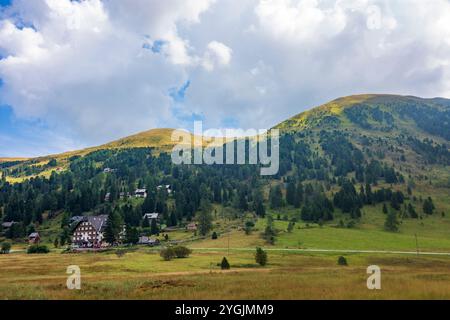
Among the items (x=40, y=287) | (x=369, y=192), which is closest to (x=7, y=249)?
(x=40, y=287)

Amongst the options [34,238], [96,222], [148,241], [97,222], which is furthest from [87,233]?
[148,241]

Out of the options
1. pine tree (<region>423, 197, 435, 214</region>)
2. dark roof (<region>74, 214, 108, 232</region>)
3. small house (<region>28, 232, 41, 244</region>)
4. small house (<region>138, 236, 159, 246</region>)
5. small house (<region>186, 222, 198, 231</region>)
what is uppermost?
pine tree (<region>423, 197, 435, 214</region>)

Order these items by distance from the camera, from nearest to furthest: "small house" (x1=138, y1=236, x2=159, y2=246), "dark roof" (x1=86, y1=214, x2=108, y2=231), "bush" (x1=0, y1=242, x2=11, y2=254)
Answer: "bush" (x1=0, y1=242, x2=11, y2=254), "small house" (x1=138, y1=236, x2=159, y2=246), "dark roof" (x1=86, y1=214, x2=108, y2=231)

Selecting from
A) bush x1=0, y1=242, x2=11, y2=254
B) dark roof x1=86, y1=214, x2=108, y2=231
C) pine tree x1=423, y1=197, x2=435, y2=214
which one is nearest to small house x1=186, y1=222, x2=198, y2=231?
dark roof x1=86, y1=214, x2=108, y2=231

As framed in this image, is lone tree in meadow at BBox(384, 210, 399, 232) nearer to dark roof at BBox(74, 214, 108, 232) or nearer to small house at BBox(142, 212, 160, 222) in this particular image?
small house at BBox(142, 212, 160, 222)

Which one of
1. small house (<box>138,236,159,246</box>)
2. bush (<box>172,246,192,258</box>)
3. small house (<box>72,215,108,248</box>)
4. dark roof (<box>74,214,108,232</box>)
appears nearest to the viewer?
bush (<box>172,246,192,258</box>)

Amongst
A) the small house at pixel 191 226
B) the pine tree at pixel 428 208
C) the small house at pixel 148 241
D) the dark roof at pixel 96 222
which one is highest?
the pine tree at pixel 428 208

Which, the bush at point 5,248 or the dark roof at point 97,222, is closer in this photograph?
the bush at point 5,248

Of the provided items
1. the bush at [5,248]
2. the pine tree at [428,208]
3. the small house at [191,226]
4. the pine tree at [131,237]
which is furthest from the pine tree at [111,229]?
the pine tree at [428,208]

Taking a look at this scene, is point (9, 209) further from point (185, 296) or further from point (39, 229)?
point (185, 296)

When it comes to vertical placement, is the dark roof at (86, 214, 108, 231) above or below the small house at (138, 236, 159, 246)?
above

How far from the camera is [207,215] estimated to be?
142 metres

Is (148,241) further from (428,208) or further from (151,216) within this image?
(428,208)

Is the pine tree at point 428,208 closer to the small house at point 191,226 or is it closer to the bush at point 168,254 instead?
the small house at point 191,226
